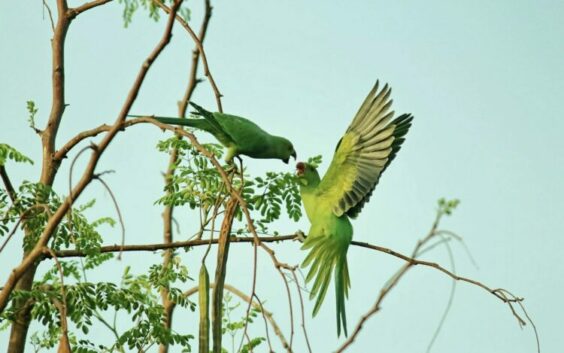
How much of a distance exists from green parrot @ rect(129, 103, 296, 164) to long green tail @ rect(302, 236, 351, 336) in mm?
545

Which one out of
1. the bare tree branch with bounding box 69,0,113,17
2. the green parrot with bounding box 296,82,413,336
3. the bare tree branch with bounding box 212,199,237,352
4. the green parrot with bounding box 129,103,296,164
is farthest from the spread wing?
the bare tree branch with bounding box 212,199,237,352

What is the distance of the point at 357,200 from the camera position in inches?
184

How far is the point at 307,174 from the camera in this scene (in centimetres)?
488

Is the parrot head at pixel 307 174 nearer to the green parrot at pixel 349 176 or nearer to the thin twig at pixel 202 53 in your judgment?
the green parrot at pixel 349 176

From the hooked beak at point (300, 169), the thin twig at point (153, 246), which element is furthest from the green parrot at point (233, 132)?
the hooked beak at point (300, 169)

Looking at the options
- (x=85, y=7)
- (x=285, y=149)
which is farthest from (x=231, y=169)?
(x=85, y=7)

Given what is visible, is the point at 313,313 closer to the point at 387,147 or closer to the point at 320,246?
the point at 320,246

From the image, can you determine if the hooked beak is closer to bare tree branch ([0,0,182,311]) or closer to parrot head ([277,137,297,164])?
parrot head ([277,137,297,164])

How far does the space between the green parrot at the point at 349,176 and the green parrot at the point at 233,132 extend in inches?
19.3

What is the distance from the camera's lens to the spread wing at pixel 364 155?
4.66 metres

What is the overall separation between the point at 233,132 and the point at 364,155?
1.02 m

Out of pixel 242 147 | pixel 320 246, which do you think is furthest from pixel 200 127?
pixel 320 246

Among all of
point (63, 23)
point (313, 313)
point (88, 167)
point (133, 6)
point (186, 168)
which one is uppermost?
point (133, 6)

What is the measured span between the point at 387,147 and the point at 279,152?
0.61 metres
